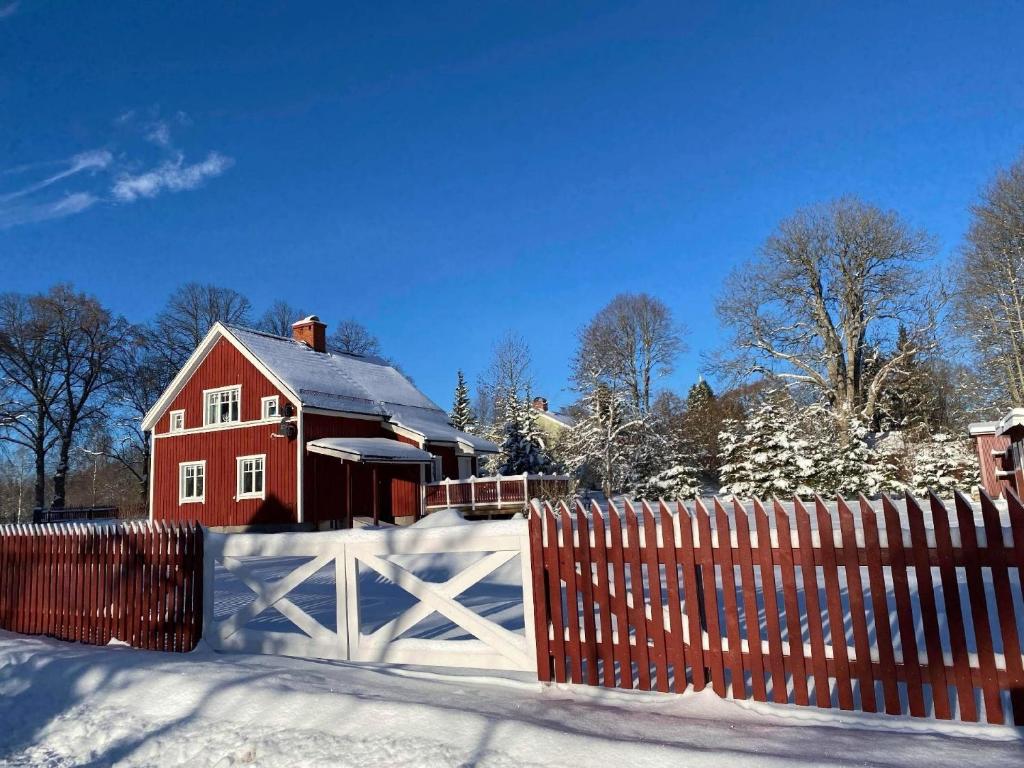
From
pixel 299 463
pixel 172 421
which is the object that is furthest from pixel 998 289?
pixel 172 421

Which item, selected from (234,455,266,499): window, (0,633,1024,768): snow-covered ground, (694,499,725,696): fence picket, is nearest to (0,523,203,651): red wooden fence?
(0,633,1024,768): snow-covered ground

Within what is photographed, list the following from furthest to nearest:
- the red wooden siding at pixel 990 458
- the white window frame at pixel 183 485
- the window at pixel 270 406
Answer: the white window frame at pixel 183 485 < the window at pixel 270 406 < the red wooden siding at pixel 990 458

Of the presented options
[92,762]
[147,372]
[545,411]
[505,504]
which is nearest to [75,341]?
[147,372]

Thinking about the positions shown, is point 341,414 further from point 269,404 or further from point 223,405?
point 223,405

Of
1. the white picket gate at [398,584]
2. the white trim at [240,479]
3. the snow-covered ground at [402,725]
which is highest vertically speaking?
the white trim at [240,479]

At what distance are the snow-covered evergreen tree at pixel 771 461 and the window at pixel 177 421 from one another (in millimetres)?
21833

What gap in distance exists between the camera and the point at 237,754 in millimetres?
3680

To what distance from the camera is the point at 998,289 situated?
27156 mm

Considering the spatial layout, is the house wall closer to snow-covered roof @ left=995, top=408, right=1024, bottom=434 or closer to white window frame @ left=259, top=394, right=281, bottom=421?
white window frame @ left=259, top=394, right=281, bottom=421

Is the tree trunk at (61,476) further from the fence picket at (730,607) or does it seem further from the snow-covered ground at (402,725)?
the fence picket at (730,607)

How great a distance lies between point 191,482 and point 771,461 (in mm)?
22474

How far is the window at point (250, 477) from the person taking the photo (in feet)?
81.4

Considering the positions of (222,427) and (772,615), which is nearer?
(772,615)

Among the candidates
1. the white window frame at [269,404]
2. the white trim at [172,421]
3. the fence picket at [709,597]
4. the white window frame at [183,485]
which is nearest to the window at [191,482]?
the white window frame at [183,485]
